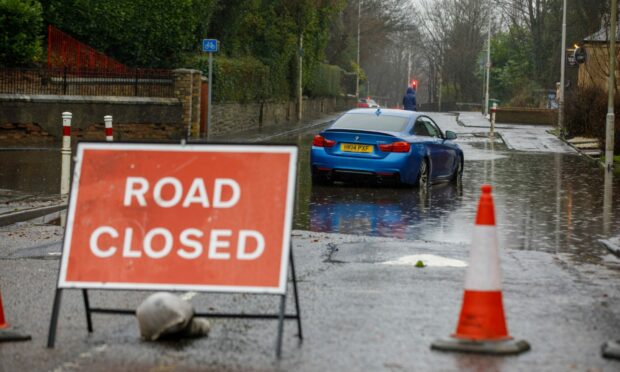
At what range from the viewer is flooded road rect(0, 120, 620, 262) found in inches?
550

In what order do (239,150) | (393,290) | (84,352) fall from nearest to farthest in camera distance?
(84,352), (239,150), (393,290)

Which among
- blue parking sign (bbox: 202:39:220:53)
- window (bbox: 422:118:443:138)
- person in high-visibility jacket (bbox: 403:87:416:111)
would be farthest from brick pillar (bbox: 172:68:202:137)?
person in high-visibility jacket (bbox: 403:87:416:111)

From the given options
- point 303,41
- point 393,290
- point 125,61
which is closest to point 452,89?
point 303,41

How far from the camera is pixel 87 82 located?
32.9 meters

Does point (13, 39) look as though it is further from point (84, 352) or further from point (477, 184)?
point (84, 352)

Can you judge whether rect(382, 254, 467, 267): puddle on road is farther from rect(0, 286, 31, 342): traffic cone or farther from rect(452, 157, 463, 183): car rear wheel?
rect(452, 157, 463, 183): car rear wheel

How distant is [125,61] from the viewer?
37719 millimetres

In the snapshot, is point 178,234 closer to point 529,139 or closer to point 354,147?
point 354,147

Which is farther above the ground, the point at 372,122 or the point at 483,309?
the point at 372,122

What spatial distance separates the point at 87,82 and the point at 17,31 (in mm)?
2279

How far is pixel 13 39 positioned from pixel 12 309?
2397cm

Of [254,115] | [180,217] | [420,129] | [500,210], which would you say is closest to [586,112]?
[254,115]

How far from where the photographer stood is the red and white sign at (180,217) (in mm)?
7348

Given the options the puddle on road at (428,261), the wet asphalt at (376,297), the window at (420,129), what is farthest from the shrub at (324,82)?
the puddle on road at (428,261)
